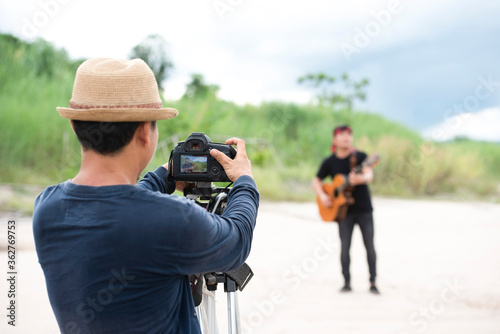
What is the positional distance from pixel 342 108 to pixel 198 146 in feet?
62.0

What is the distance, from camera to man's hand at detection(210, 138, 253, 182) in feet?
4.44

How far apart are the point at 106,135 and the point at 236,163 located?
1.27ft

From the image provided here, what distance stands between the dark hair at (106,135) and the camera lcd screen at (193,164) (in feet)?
1.12

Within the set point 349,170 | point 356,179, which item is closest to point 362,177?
point 356,179

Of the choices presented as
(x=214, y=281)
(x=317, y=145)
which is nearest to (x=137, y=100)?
(x=214, y=281)

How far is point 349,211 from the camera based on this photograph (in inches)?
176

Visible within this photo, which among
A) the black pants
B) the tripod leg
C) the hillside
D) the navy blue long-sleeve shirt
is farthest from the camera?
the hillside

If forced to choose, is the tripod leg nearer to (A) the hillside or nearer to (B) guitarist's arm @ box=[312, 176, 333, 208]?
(B) guitarist's arm @ box=[312, 176, 333, 208]

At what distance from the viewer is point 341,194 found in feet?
15.0

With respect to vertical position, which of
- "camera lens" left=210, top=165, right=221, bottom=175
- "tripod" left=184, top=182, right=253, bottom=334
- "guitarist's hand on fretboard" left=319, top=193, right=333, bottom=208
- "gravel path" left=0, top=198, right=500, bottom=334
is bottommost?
"gravel path" left=0, top=198, right=500, bottom=334

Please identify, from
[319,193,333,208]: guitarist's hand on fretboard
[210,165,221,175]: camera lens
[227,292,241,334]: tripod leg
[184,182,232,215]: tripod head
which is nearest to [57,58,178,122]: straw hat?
[210,165,221,175]: camera lens

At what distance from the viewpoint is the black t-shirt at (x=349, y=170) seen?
173 inches

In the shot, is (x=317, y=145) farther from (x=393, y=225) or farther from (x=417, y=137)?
(x=393, y=225)

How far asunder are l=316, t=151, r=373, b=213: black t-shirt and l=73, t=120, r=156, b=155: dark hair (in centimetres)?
354
